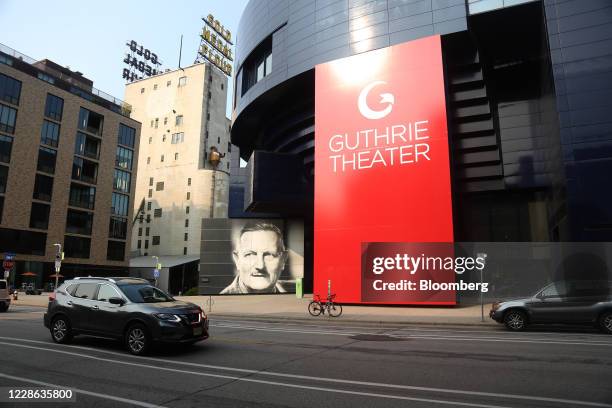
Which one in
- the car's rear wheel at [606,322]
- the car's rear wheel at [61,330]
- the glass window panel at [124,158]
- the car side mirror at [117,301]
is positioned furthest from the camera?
the glass window panel at [124,158]

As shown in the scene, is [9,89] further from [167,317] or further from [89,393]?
[89,393]

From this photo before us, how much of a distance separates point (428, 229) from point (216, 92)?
231 feet

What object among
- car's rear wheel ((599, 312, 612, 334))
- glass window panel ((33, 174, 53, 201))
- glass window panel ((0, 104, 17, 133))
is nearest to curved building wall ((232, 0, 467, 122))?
car's rear wheel ((599, 312, 612, 334))

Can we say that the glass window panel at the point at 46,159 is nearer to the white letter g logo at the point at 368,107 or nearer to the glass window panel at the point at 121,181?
the glass window panel at the point at 121,181

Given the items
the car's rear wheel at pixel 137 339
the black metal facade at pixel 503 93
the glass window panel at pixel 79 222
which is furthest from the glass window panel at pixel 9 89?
the car's rear wheel at pixel 137 339

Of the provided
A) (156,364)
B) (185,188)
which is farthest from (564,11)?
(185,188)

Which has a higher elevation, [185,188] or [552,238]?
[185,188]

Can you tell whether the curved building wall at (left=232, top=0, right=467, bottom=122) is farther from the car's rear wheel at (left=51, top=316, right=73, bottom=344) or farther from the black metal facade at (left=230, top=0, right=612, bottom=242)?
the car's rear wheel at (left=51, top=316, right=73, bottom=344)

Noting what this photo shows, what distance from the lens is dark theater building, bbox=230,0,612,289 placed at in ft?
73.5

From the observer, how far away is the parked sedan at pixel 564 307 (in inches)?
538

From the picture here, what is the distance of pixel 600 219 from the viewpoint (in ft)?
69.8

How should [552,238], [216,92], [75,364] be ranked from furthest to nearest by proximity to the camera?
[216,92]
[552,238]
[75,364]

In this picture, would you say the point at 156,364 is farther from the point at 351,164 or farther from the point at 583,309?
the point at 351,164

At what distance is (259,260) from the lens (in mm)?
39938
